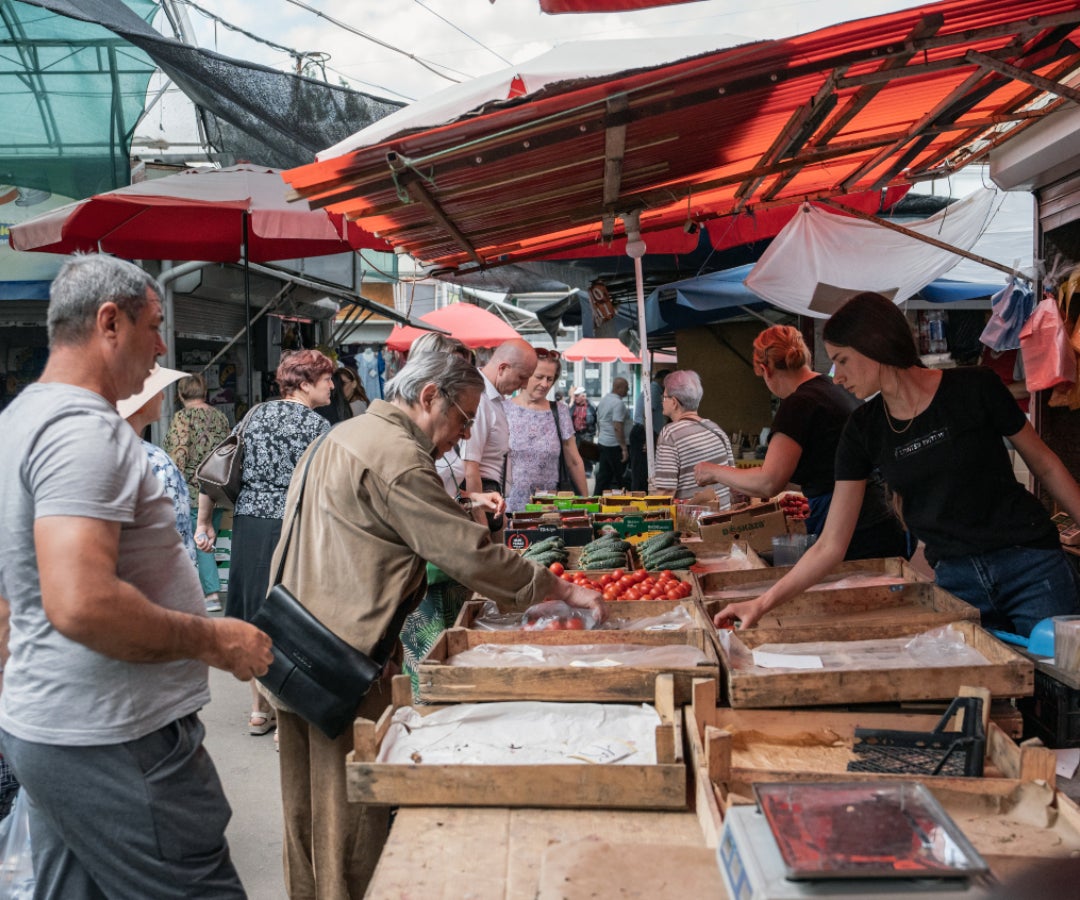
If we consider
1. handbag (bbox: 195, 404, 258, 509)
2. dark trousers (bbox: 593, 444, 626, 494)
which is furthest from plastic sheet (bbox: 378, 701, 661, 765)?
dark trousers (bbox: 593, 444, 626, 494)

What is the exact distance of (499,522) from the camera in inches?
213

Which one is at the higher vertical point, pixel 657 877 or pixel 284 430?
pixel 284 430

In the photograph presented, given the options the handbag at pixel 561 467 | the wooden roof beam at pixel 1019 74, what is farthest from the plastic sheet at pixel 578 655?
the handbag at pixel 561 467

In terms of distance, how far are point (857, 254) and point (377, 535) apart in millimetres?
5787

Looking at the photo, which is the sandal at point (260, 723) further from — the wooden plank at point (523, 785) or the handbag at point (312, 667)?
the wooden plank at point (523, 785)

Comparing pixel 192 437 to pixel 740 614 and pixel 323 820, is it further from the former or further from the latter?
pixel 740 614

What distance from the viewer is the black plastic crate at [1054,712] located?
9.18 feet

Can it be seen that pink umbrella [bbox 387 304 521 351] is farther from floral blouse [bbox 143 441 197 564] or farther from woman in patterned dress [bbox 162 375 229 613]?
floral blouse [bbox 143 441 197 564]

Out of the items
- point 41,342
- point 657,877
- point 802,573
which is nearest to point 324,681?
point 657,877

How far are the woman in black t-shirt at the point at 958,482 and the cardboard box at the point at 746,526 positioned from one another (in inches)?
80.2

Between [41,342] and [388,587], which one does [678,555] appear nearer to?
[388,587]

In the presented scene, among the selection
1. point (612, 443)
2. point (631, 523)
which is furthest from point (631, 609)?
point (612, 443)

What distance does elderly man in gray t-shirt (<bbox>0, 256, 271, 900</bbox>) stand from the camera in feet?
6.72

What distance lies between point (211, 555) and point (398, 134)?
4.83m
